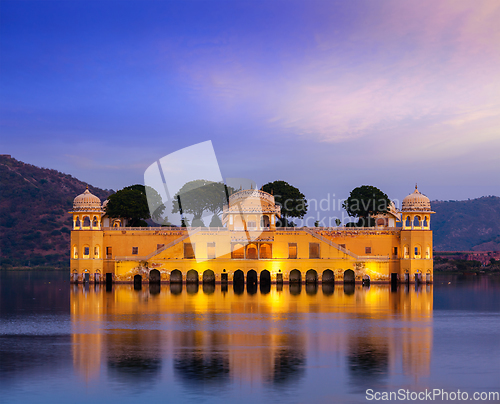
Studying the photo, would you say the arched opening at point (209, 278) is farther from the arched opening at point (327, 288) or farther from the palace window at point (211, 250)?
the arched opening at point (327, 288)

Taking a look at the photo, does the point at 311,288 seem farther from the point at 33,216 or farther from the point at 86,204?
the point at 33,216

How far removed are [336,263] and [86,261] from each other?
22.3 m

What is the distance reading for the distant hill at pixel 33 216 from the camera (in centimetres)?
10188

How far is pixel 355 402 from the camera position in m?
17.3

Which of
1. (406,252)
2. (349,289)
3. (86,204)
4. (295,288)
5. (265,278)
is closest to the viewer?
(349,289)

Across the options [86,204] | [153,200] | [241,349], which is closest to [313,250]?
[153,200]

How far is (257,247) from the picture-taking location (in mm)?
61031

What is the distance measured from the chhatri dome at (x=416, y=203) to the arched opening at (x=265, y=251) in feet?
43.0

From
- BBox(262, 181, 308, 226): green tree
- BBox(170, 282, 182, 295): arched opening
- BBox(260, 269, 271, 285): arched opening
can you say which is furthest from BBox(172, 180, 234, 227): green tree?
BBox(170, 282, 182, 295): arched opening

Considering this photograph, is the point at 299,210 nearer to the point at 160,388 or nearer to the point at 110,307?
the point at 110,307

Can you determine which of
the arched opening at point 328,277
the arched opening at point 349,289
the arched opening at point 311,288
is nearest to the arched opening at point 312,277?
the arched opening at point 311,288

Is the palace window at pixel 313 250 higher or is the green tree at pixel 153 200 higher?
the green tree at pixel 153 200

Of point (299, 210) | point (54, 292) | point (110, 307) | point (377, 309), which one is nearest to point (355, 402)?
point (377, 309)

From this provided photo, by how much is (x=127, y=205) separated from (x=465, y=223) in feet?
352
